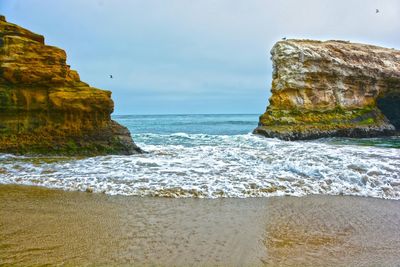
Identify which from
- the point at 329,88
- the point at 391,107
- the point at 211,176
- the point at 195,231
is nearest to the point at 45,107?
the point at 211,176

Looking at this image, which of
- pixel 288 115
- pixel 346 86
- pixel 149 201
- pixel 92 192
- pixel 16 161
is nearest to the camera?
pixel 149 201

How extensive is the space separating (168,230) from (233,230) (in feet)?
3.23

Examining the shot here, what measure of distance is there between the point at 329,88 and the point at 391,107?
762 centimetres

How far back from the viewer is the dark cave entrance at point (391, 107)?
32.6 metres

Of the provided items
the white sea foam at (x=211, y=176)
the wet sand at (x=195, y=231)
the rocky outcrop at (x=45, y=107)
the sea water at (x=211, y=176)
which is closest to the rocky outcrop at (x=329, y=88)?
the rocky outcrop at (x=45, y=107)

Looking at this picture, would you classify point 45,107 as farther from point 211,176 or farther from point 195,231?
point 195,231

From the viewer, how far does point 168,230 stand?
18.2 feet

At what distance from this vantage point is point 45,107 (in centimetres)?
1370

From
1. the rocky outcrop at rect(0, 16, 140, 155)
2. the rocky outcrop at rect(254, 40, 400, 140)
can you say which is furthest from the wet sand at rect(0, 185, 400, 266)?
the rocky outcrop at rect(254, 40, 400, 140)

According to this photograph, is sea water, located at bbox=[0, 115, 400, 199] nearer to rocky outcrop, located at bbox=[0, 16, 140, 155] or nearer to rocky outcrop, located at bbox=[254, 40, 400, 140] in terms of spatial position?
rocky outcrop, located at bbox=[0, 16, 140, 155]

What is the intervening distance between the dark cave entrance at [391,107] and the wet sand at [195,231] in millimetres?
28101

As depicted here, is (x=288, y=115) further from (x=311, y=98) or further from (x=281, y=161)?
(x=281, y=161)

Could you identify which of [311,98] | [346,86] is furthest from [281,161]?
[346,86]

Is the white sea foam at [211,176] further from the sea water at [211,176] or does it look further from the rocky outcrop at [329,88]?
the rocky outcrop at [329,88]
